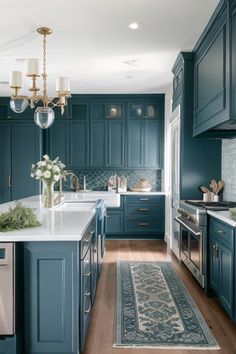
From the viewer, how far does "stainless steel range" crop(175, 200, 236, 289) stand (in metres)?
3.42

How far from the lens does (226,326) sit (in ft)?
9.01

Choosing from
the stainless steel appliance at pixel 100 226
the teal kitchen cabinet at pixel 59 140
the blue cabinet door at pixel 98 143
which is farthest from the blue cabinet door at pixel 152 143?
the stainless steel appliance at pixel 100 226

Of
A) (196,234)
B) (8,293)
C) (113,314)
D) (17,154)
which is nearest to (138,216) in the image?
(17,154)

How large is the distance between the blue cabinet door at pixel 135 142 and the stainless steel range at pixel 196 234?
8.35 feet

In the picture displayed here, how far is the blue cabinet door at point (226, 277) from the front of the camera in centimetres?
266

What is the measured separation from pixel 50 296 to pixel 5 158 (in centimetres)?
516

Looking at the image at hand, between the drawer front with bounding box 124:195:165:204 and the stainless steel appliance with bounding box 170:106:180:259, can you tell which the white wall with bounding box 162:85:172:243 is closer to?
the drawer front with bounding box 124:195:165:204

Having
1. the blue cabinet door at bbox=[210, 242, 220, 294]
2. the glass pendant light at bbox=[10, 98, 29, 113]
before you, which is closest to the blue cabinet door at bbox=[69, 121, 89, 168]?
the glass pendant light at bbox=[10, 98, 29, 113]

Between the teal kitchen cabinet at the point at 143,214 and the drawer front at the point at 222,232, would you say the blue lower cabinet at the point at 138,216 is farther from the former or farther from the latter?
the drawer front at the point at 222,232

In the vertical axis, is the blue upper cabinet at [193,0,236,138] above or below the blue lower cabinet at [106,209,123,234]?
above

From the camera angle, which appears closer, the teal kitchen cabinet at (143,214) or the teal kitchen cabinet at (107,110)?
the teal kitchen cabinet at (143,214)

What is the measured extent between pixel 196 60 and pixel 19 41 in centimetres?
215

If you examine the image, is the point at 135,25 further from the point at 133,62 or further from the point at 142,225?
the point at 142,225

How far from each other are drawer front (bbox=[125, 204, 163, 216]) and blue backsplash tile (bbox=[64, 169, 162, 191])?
655mm
